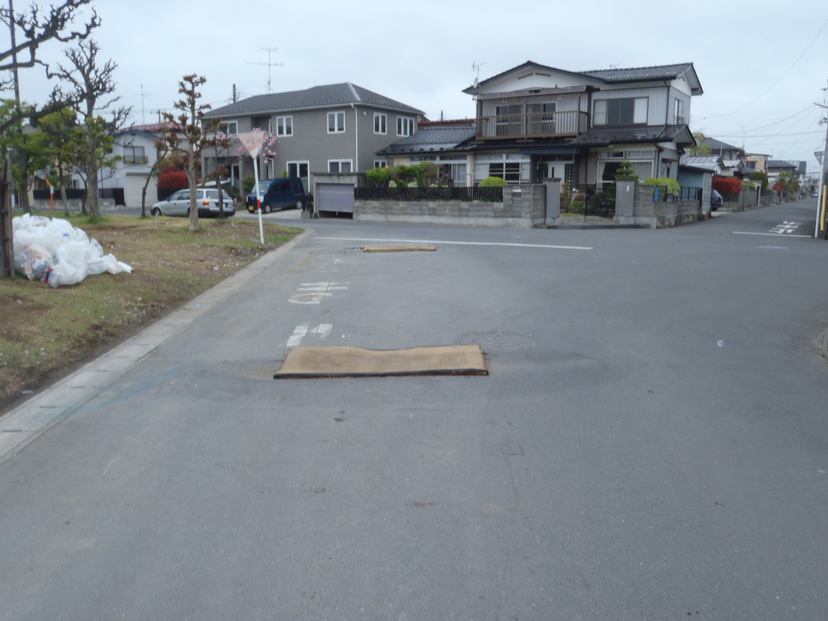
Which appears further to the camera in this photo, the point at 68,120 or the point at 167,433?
the point at 68,120

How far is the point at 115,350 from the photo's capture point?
347 inches

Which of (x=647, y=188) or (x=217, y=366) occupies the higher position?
(x=647, y=188)

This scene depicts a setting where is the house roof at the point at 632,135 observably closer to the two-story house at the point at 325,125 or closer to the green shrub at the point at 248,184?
the two-story house at the point at 325,125

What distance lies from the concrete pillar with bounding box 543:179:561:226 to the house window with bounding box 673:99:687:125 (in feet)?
39.6

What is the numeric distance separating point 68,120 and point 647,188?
22.9 meters

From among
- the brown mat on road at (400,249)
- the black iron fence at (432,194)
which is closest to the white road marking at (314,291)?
the brown mat on road at (400,249)

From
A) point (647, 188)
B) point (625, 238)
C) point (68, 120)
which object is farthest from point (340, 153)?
point (625, 238)

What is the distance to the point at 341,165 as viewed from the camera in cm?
4422

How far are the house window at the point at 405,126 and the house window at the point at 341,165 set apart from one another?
4.71 meters

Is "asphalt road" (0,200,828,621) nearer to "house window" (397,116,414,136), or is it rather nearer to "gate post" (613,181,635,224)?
"gate post" (613,181,635,224)

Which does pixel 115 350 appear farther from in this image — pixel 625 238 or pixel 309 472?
pixel 625 238

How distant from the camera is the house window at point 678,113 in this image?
3769 centimetres

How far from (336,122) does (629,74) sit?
16.7m

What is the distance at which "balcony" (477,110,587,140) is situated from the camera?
37.3m
